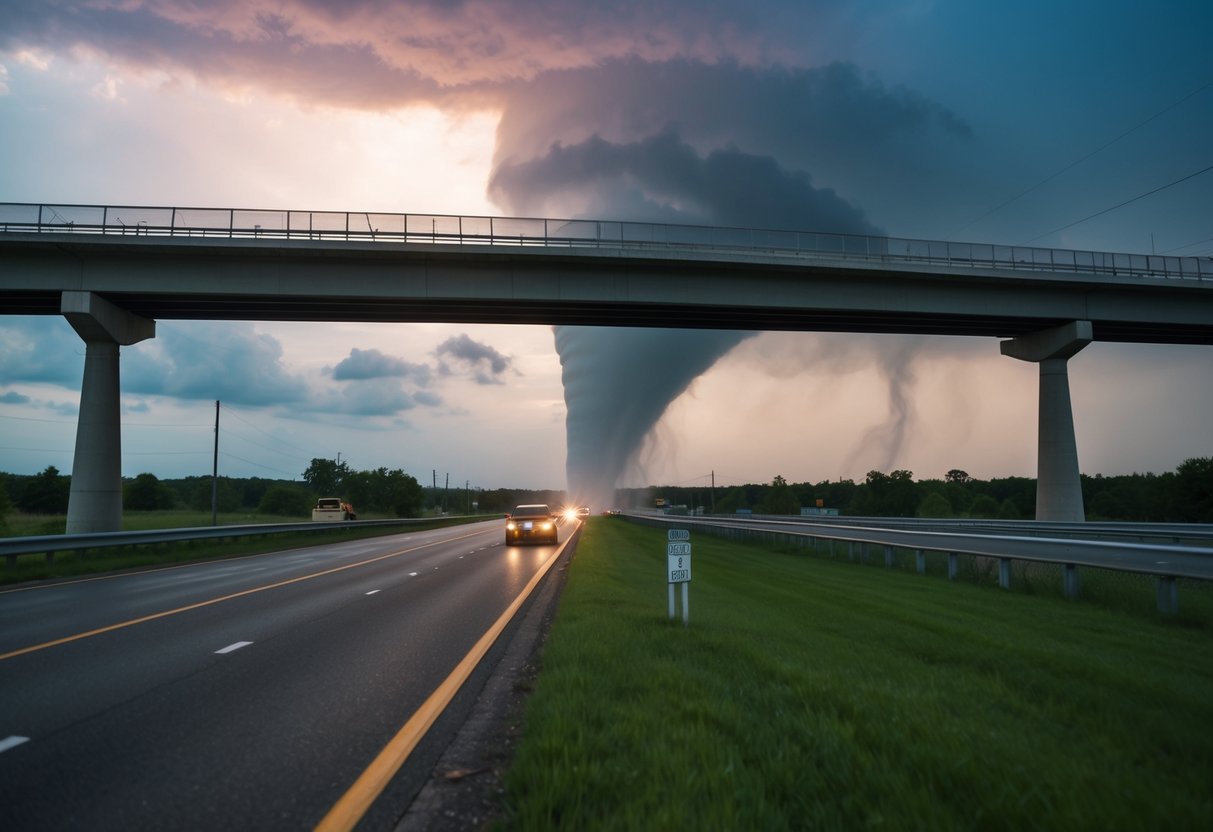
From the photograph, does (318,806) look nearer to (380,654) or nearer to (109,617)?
(380,654)

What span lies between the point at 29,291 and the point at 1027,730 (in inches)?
1465

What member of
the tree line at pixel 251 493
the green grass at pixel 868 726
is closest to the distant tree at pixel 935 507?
the tree line at pixel 251 493

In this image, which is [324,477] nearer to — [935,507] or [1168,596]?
[935,507]

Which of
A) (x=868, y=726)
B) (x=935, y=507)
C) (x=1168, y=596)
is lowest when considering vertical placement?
(x=868, y=726)

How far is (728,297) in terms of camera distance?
34.4 meters

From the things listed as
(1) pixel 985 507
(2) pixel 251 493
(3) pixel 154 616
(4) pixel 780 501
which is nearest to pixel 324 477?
(2) pixel 251 493

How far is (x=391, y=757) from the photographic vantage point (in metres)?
5.02

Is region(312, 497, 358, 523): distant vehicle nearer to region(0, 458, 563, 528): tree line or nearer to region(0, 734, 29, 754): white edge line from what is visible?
region(0, 458, 563, 528): tree line

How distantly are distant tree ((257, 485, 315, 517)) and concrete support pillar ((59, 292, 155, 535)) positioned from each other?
90.3 metres

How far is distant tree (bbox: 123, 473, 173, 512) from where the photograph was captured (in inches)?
5221

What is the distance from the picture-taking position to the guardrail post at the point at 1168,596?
10.4 meters

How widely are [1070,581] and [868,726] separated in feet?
32.1

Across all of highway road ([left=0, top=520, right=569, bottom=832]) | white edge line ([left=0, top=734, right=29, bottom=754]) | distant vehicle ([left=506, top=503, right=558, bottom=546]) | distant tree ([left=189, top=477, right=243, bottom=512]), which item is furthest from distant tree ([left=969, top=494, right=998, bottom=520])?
white edge line ([left=0, top=734, right=29, bottom=754])

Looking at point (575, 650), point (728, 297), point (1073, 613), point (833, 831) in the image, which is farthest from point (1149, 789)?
point (728, 297)
